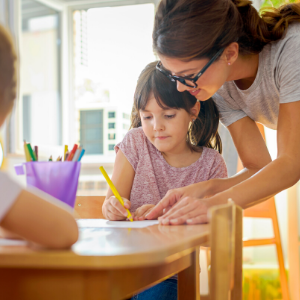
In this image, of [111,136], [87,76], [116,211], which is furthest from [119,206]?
[87,76]

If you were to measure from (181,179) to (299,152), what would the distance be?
15.6 inches

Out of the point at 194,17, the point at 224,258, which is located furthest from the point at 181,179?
the point at 224,258

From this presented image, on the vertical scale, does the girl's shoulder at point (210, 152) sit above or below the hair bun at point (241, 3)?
below

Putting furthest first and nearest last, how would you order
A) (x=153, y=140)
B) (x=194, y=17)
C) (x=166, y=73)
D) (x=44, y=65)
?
(x=44, y=65)
(x=153, y=140)
(x=166, y=73)
(x=194, y=17)

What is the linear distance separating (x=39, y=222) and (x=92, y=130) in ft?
8.81

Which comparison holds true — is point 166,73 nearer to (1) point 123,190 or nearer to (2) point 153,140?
(2) point 153,140

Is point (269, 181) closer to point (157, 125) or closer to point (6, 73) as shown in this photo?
point (157, 125)

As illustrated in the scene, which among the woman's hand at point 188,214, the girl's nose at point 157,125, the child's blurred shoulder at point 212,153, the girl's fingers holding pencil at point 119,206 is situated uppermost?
the girl's nose at point 157,125

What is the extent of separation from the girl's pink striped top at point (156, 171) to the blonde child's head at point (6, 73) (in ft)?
2.79

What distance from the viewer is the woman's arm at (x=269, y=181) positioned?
77 cm

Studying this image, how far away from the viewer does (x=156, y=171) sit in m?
1.28

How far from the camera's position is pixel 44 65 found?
2895mm

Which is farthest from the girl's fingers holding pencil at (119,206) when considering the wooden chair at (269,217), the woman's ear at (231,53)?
the wooden chair at (269,217)

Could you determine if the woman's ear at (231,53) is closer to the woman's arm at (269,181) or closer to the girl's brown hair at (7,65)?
the woman's arm at (269,181)
